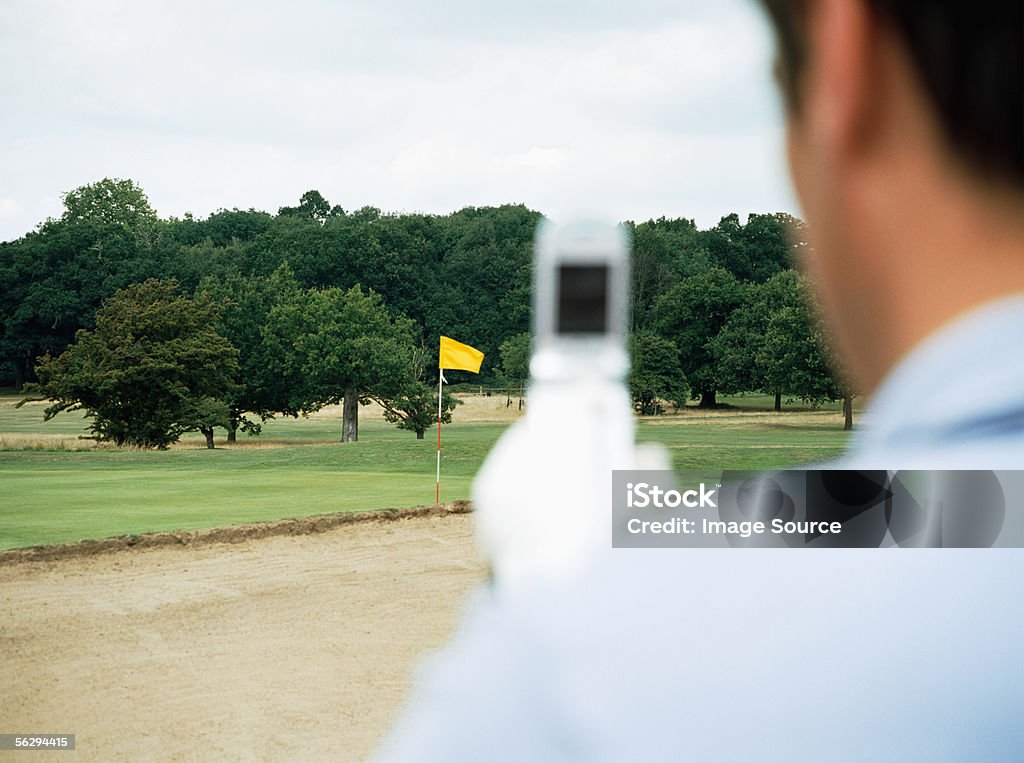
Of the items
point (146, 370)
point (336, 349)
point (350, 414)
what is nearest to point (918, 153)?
point (146, 370)

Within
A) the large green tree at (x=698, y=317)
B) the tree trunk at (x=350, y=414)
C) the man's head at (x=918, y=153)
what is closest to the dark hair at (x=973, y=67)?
the man's head at (x=918, y=153)

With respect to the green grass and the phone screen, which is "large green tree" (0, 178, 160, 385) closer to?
the green grass

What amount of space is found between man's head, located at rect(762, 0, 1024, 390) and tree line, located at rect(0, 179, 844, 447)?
4.77 m

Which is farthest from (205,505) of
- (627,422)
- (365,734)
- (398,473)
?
(627,422)

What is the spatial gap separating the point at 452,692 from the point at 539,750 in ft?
0.09

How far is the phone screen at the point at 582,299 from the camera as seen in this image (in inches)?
10.1

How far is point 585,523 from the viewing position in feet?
0.63

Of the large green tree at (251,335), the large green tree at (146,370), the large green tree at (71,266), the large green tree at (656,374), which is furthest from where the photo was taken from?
the large green tree at (656,374)

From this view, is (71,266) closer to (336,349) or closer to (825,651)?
(336,349)

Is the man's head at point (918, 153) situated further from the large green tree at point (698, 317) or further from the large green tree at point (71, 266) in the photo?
the large green tree at point (698, 317)

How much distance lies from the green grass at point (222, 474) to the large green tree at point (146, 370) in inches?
10.0

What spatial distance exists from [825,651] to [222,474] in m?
7.61

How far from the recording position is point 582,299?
0.86ft

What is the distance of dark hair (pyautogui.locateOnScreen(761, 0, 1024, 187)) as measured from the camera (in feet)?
0.53
